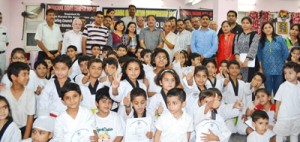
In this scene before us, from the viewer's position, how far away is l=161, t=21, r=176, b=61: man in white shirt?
717cm

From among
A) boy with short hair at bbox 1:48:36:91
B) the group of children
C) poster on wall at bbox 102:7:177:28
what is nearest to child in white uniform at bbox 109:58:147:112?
the group of children

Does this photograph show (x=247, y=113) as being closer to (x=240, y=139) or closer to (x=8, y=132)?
(x=240, y=139)

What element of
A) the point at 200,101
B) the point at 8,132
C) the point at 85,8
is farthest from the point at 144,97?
the point at 85,8

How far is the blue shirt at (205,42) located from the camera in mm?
6406

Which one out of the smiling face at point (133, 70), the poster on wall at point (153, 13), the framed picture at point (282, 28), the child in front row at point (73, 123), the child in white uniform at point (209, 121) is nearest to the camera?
the child in front row at point (73, 123)

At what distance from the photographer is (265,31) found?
578 centimetres

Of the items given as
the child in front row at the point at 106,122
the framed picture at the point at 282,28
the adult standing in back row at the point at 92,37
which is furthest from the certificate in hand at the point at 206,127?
the framed picture at the point at 282,28

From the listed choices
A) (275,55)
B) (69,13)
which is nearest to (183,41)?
(275,55)

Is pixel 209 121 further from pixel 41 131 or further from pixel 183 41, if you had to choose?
pixel 183 41

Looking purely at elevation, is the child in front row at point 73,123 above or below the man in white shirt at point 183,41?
below

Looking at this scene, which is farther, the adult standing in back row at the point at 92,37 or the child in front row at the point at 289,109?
the adult standing in back row at the point at 92,37

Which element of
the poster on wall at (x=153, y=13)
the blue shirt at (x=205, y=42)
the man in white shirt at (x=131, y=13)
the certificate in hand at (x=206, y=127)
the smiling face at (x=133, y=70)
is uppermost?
the poster on wall at (x=153, y=13)

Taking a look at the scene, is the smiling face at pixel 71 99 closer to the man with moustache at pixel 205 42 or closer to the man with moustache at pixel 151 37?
the man with moustache at pixel 205 42

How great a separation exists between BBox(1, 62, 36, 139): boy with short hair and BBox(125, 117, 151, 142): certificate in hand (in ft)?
3.64
